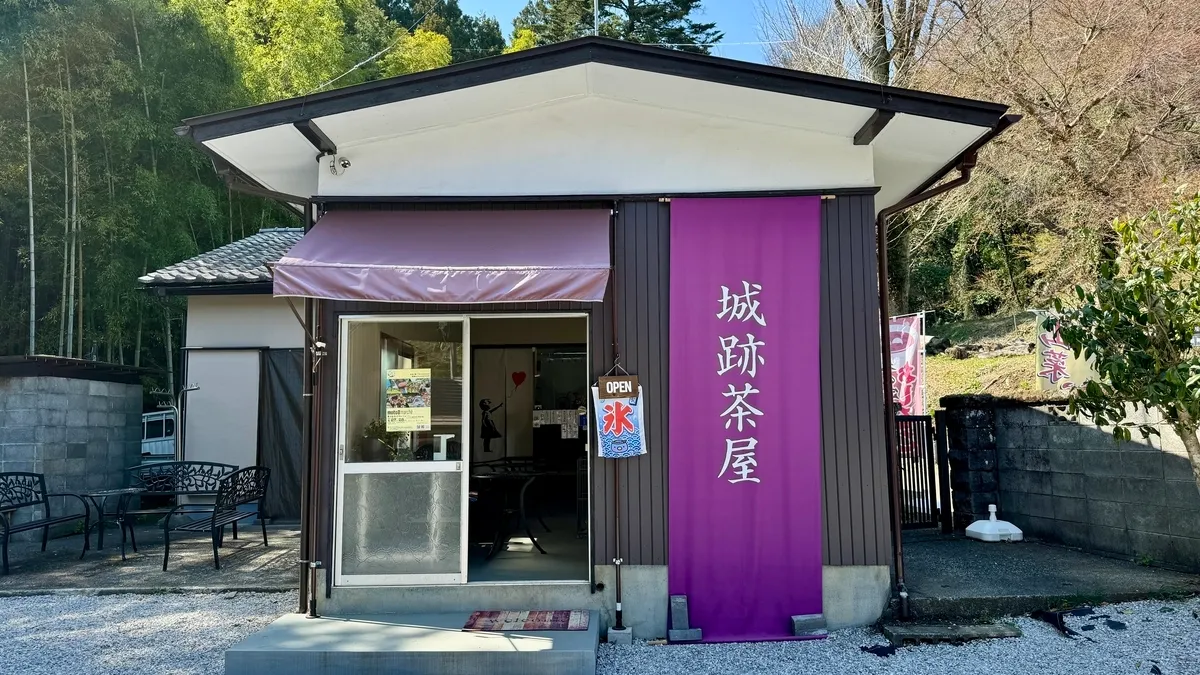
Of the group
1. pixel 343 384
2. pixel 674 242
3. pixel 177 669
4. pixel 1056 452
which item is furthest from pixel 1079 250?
pixel 177 669

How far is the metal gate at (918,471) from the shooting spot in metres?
7.10

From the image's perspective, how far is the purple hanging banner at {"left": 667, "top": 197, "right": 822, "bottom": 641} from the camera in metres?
4.52

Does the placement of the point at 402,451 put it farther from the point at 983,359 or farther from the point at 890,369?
the point at 983,359

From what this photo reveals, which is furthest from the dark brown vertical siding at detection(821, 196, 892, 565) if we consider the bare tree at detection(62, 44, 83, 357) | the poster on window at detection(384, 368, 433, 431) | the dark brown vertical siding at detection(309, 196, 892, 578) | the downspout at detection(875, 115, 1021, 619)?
the bare tree at detection(62, 44, 83, 357)

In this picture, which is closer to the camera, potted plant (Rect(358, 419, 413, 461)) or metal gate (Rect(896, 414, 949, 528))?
potted plant (Rect(358, 419, 413, 461))

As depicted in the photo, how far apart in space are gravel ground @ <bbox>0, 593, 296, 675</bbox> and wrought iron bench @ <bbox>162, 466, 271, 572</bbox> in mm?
862

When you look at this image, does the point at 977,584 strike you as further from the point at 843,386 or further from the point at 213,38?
the point at 213,38

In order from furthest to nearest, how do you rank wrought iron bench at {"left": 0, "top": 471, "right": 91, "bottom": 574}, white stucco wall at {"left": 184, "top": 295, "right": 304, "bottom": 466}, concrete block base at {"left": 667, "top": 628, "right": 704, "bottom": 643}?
white stucco wall at {"left": 184, "top": 295, "right": 304, "bottom": 466}
wrought iron bench at {"left": 0, "top": 471, "right": 91, "bottom": 574}
concrete block base at {"left": 667, "top": 628, "right": 704, "bottom": 643}

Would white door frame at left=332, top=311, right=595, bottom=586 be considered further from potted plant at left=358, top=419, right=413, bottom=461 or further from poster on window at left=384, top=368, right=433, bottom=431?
poster on window at left=384, top=368, right=433, bottom=431

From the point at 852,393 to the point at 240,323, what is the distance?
24.7 ft

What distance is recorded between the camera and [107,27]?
32.9 feet

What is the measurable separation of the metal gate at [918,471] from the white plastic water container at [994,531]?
545mm

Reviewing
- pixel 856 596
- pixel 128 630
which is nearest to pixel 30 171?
pixel 128 630

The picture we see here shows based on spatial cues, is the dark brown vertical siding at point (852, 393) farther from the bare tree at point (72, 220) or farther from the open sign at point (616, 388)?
the bare tree at point (72, 220)
